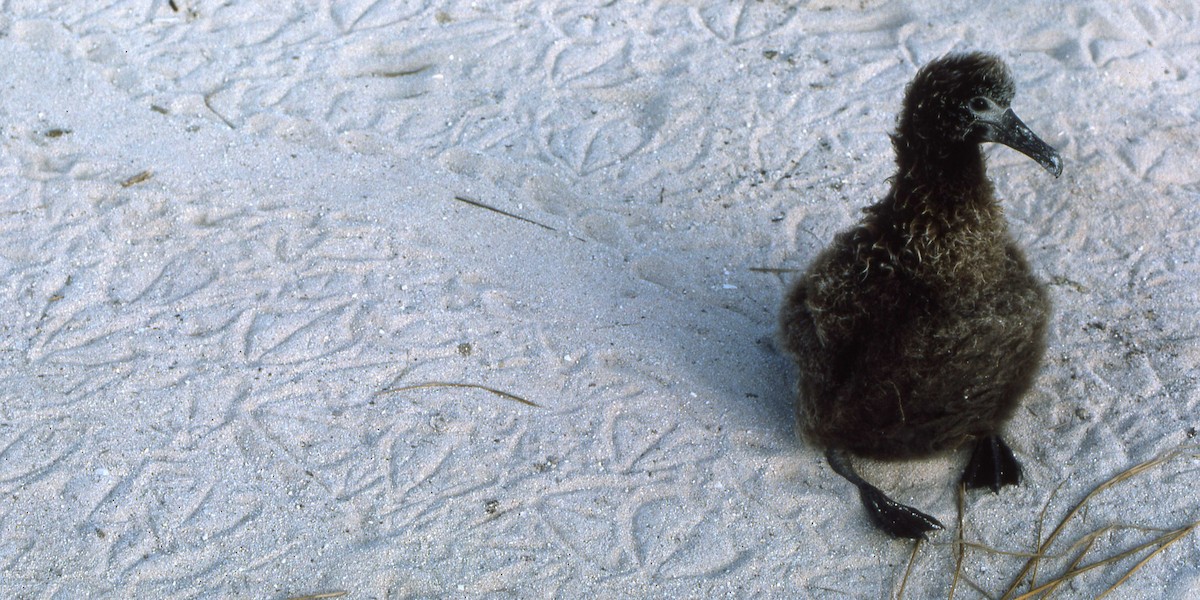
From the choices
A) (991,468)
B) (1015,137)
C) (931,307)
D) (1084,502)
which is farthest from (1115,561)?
(1015,137)

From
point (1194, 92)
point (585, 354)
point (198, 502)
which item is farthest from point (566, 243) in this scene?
point (1194, 92)

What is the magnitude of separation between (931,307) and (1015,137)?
72 cm

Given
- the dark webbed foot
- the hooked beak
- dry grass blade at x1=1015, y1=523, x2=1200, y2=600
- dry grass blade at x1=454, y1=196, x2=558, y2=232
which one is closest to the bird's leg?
the dark webbed foot

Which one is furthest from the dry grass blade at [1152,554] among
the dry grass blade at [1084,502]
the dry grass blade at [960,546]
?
the dry grass blade at [960,546]

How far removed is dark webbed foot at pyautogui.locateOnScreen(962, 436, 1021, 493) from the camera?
172 inches

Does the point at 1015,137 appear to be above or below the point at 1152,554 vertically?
above

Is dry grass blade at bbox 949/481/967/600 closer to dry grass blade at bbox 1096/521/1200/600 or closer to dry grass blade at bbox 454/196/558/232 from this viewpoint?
dry grass blade at bbox 1096/521/1200/600

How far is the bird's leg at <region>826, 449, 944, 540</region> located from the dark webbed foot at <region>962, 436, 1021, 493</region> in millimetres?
289

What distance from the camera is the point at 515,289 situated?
207 inches

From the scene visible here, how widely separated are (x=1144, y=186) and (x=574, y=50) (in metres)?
3.44

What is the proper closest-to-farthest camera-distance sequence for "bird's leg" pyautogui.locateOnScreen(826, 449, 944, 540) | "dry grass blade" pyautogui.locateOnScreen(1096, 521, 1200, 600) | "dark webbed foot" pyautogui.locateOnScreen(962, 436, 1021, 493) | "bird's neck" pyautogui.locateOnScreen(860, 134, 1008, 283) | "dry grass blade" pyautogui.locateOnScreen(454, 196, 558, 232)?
"bird's neck" pyautogui.locateOnScreen(860, 134, 1008, 283) < "dry grass blade" pyautogui.locateOnScreen(1096, 521, 1200, 600) < "bird's leg" pyautogui.locateOnScreen(826, 449, 944, 540) < "dark webbed foot" pyautogui.locateOnScreen(962, 436, 1021, 493) < "dry grass blade" pyautogui.locateOnScreen(454, 196, 558, 232)

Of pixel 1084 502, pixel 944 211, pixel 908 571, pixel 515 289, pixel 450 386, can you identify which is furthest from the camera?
pixel 515 289

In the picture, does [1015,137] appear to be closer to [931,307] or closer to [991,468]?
[931,307]

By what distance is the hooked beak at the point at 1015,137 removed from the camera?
3.95 m
